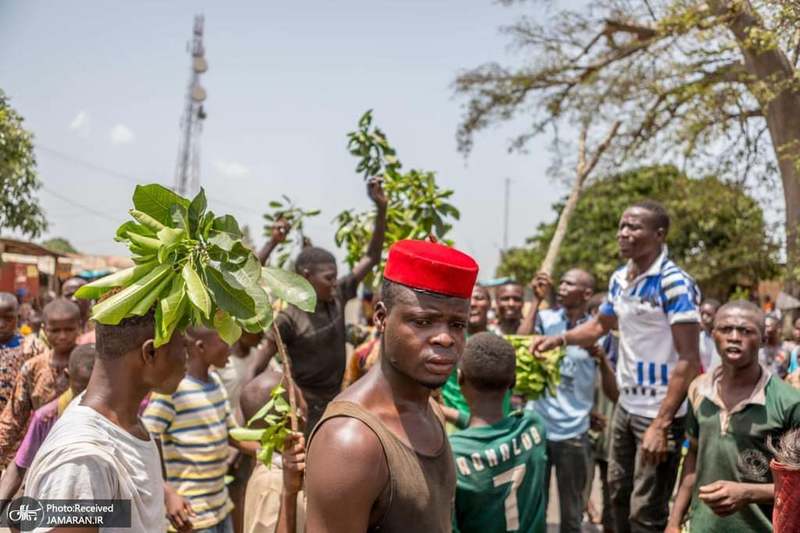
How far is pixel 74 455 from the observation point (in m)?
2.22

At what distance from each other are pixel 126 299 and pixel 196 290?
0.21 m

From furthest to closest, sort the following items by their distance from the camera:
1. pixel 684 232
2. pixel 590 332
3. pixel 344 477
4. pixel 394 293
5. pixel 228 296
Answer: pixel 684 232 < pixel 590 332 < pixel 394 293 < pixel 228 296 < pixel 344 477

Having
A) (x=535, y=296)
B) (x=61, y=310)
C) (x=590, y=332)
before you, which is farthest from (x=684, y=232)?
Result: (x=61, y=310)

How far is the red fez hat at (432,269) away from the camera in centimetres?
230

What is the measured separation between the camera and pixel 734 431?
145 inches

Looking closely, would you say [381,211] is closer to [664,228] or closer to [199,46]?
[664,228]

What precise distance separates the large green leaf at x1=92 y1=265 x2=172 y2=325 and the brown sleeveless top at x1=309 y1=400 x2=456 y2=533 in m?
0.64

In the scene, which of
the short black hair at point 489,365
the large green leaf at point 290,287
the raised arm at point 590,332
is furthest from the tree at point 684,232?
the large green leaf at point 290,287

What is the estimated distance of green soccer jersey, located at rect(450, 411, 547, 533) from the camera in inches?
129

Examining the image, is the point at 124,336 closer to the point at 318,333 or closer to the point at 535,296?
the point at 318,333

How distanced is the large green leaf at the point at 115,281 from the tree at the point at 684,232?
10.1 metres

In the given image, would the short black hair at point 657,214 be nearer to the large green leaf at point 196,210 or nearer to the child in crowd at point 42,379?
the large green leaf at point 196,210

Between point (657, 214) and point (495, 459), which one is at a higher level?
point (657, 214)

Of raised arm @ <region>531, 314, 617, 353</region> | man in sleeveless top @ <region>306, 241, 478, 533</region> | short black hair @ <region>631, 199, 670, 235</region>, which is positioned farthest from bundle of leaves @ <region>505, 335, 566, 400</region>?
man in sleeveless top @ <region>306, 241, 478, 533</region>
